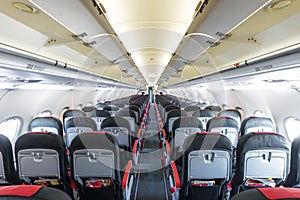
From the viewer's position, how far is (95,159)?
3143mm

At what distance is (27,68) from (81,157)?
1.60 m

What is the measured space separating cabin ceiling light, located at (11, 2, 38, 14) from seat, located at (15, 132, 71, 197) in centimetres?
145

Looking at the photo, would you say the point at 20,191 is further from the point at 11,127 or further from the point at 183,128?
the point at 11,127

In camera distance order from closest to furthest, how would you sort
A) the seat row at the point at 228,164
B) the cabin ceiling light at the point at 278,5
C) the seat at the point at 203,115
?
1. the cabin ceiling light at the point at 278,5
2. the seat row at the point at 228,164
3. the seat at the point at 203,115

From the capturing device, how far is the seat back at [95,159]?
3119mm

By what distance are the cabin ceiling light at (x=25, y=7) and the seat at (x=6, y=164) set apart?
5.05ft

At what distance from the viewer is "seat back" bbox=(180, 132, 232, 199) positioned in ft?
10.4

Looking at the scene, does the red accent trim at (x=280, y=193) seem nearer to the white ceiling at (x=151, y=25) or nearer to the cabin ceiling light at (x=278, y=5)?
the white ceiling at (x=151, y=25)

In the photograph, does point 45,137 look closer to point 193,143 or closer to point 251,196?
point 193,143

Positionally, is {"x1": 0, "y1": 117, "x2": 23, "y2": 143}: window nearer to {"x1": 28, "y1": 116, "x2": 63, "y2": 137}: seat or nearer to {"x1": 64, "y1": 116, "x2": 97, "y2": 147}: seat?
{"x1": 28, "y1": 116, "x2": 63, "y2": 137}: seat

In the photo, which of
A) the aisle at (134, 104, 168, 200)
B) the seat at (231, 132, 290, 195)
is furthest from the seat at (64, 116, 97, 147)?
the seat at (231, 132, 290, 195)

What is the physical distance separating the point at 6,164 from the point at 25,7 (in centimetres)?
195

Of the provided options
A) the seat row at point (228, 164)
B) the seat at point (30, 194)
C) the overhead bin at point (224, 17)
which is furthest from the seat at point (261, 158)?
the seat at point (30, 194)

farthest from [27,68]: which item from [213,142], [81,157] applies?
[213,142]
